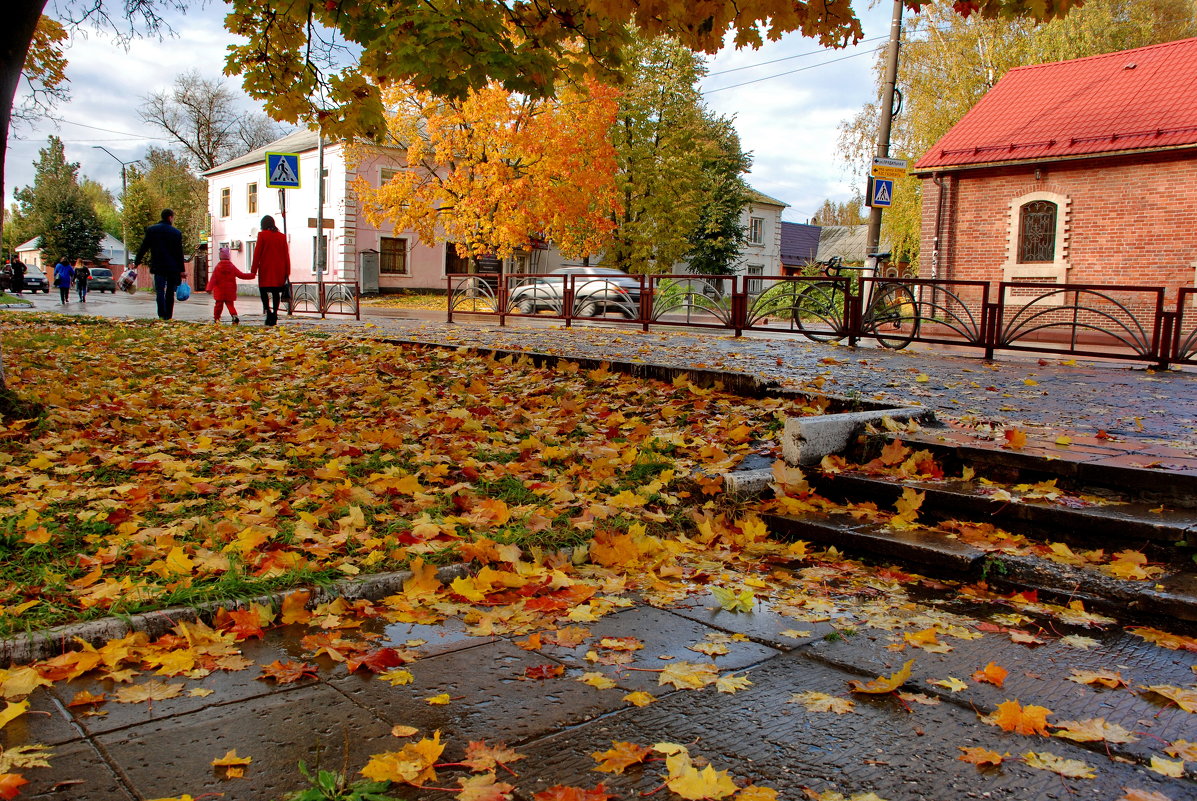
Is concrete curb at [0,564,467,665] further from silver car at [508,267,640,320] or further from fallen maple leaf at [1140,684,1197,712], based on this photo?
silver car at [508,267,640,320]

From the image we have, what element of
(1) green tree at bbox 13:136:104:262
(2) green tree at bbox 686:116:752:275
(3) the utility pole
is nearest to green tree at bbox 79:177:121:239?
(1) green tree at bbox 13:136:104:262

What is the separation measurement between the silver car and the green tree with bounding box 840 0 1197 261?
1478cm

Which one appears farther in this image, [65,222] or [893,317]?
Answer: [65,222]

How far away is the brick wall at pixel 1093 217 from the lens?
62.4 feet

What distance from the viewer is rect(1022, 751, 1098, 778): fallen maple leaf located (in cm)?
202

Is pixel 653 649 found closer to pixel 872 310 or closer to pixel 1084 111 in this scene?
pixel 872 310

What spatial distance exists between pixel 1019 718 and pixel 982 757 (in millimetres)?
239

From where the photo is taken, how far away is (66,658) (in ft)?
8.29

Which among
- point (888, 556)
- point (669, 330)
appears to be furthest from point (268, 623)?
point (669, 330)

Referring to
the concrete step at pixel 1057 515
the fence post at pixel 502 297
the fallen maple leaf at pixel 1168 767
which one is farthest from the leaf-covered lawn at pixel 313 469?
the fence post at pixel 502 297

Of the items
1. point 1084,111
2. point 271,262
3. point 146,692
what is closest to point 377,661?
point 146,692

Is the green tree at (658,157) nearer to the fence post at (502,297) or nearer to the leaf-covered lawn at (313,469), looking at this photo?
the fence post at (502,297)

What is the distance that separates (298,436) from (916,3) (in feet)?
15.8

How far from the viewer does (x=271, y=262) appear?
14.5 m
